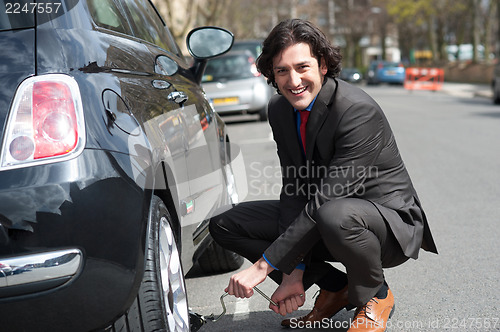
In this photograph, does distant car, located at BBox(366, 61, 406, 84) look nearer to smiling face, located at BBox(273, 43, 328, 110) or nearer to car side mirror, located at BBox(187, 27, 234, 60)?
car side mirror, located at BBox(187, 27, 234, 60)

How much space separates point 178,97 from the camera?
10.7 feet

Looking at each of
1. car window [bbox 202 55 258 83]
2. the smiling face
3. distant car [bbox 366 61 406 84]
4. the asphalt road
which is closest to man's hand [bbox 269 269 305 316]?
the asphalt road

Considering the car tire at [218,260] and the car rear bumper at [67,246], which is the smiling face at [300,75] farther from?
the car tire at [218,260]

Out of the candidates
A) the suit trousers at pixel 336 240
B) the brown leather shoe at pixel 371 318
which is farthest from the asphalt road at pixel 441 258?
the suit trousers at pixel 336 240

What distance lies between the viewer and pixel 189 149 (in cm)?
316

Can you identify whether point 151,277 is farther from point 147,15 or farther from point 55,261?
point 147,15

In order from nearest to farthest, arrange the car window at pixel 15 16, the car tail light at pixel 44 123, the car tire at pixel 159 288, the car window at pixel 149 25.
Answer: the car tail light at pixel 44 123
the car tire at pixel 159 288
the car window at pixel 15 16
the car window at pixel 149 25

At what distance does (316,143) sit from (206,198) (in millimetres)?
573

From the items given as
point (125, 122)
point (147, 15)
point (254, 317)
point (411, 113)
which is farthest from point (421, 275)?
point (411, 113)

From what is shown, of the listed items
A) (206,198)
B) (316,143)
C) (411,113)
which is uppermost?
(316,143)

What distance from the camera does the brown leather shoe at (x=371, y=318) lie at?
3.16m

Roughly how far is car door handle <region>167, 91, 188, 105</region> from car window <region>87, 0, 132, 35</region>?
0.33m

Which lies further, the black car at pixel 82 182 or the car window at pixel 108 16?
the car window at pixel 108 16

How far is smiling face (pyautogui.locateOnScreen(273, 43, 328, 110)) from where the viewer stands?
3221mm
